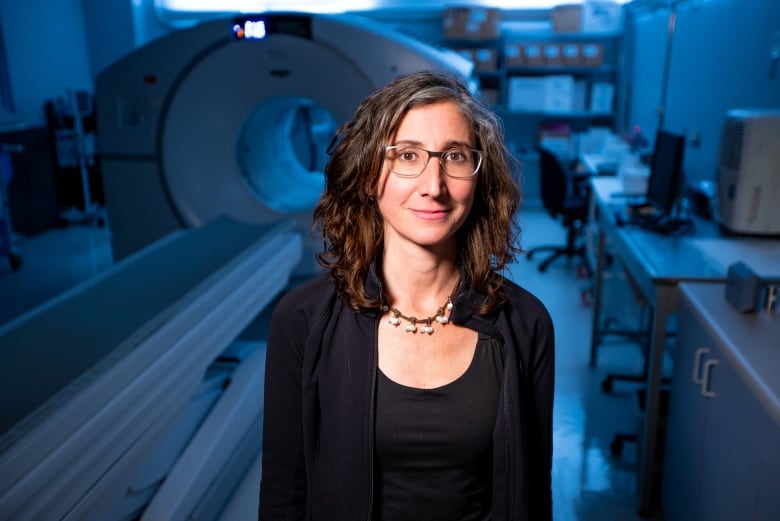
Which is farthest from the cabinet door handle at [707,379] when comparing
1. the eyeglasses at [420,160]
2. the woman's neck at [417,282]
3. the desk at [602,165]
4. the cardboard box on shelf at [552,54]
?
the cardboard box on shelf at [552,54]

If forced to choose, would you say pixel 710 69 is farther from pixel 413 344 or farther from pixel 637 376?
pixel 413 344

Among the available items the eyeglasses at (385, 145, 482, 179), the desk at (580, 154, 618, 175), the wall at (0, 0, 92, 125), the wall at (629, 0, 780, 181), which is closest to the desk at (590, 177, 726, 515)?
the wall at (629, 0, 780, 181)

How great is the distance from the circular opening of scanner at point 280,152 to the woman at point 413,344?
1.74 meters

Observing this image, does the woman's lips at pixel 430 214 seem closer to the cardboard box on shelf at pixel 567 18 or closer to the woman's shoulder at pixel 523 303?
the woman's shoulder at pixel 523 303

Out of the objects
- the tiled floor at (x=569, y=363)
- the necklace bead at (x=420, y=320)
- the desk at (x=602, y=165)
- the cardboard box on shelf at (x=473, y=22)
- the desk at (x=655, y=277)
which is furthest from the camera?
the cardboard box on shelf at (x=473, y=22)

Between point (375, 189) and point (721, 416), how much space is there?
1.01m

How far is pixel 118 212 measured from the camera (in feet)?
9.66

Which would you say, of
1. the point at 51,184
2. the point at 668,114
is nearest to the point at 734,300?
the point at 668,114

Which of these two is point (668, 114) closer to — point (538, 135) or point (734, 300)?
point (538, 135)

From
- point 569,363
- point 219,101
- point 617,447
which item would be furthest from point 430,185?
point 569,363

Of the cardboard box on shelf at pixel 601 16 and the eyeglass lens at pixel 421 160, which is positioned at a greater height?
the cardboard box on shelf at pixel 601 16

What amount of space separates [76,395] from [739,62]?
313 cm

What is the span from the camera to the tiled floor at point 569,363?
7.36ft

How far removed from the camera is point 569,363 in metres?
3.22
